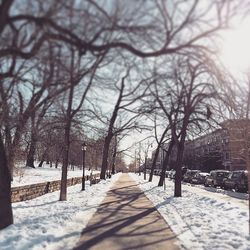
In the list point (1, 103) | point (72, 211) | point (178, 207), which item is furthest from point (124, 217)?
point (1, 103)

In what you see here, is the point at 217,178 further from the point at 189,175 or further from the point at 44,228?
the point at 44,228

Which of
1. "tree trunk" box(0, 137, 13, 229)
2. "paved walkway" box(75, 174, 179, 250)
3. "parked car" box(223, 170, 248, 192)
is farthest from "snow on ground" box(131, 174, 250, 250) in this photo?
"parked car" box(223, 170, 248, 192)

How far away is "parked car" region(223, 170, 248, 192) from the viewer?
30734 mm

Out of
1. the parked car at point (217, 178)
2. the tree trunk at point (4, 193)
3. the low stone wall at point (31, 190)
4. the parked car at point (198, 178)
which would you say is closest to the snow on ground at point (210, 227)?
the tree trunk at point (4, 193)

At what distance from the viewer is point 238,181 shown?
102 feet

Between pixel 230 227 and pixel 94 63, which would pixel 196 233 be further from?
pixel 94 63

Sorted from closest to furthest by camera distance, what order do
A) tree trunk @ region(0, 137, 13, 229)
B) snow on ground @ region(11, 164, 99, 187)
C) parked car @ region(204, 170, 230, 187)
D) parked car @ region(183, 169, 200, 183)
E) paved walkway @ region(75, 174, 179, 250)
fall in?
paved walkway @ region(75, 174, 179, 250) < tree trunk @ region(0, 137, 13, 229) < snow on ground @ region(11, 164, 99, 187) < parked car @ region(204, 170, 230, 187) < parked car @ region(183, 169, 200, 183)

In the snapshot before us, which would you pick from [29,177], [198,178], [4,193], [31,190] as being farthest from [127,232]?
[198,178]

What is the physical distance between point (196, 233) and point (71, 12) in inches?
248

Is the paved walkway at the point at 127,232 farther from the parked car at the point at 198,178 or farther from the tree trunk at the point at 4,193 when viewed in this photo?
the parked car at the point at 198,178

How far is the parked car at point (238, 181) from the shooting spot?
30.7m

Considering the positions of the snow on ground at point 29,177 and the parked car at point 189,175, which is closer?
the snow on ground at point 29,177

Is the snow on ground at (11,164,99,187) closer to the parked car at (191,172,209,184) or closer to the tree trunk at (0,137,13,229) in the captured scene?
the tree trunk at (0,137,13,229)

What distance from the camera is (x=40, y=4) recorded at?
7.14 metres
